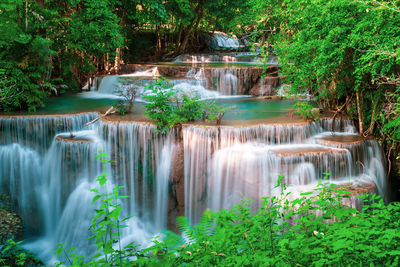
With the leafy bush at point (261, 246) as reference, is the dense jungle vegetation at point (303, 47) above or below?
above

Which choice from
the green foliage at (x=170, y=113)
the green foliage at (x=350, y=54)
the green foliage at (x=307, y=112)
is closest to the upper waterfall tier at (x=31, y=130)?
the green foliage at (x=170, y=113)

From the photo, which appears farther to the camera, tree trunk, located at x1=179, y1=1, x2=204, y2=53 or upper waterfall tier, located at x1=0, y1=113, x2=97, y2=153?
tree trunk, located at x1=179, y1=1, x2=204, y2=53

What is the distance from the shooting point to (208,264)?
298 centimetres

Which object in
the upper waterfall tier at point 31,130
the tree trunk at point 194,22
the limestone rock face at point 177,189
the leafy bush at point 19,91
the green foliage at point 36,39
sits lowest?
the limestone rock face at point 177,189

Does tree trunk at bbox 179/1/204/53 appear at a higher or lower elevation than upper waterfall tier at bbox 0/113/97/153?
higher

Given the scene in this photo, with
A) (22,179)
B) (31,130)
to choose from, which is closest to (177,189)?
(22,179)

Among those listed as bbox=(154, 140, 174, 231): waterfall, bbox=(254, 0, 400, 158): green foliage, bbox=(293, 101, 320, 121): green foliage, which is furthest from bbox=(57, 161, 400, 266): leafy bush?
bbox=(293, 101, 320, 121): green foliage

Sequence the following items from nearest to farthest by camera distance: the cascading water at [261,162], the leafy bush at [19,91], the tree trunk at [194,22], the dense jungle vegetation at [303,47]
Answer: the dense jungle vegetation at [303,47]
the cascading water at [261,162]
the leafy bush at [19,91]
the tree trunk at [194,22]

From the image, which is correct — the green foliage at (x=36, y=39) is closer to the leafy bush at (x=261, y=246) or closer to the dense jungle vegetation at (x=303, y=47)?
the dense jungle vegetation at (x=303, y=47)

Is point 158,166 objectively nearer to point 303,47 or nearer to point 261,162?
point 261,162

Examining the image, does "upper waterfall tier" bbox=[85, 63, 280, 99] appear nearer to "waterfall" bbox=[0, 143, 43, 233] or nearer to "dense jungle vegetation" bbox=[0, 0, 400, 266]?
"dense jungle vegetation" bbox=[0, 0, 400, 266]

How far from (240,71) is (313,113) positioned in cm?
570

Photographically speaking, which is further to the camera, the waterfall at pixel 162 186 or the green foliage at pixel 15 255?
the waterfall at pixel 162 186

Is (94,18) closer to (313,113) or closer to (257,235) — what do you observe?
(313,113)
